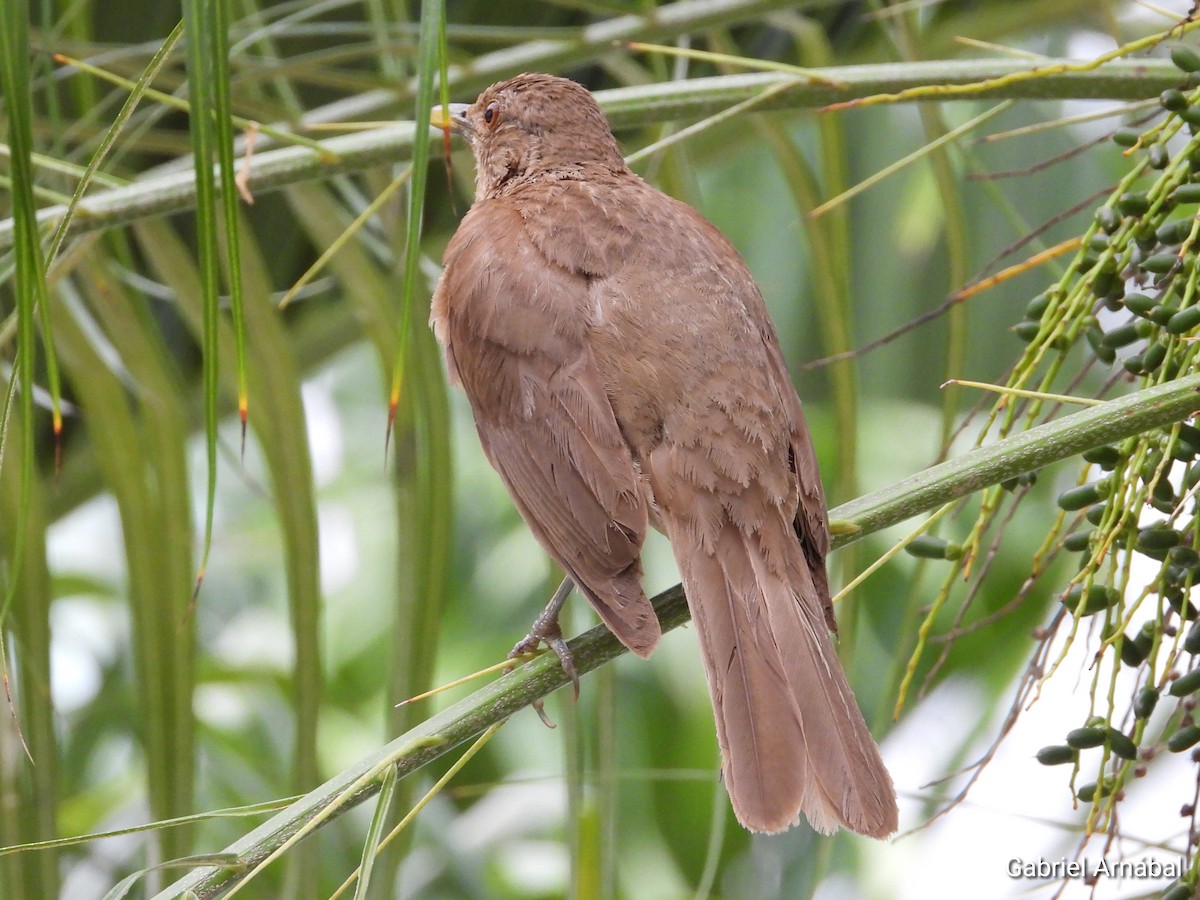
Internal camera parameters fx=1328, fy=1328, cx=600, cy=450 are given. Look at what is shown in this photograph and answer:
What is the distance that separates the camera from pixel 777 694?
1.68m

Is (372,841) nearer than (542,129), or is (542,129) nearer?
(372,841)

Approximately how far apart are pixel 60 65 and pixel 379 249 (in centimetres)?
75

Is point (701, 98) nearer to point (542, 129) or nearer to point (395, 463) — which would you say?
point (395, 463)

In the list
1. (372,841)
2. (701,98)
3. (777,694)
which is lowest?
(372,841)

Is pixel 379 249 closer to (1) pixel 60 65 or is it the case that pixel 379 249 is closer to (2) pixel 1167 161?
(1) pixel 60 65

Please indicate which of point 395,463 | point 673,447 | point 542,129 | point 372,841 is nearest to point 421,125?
point 372,841

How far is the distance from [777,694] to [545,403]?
609mm

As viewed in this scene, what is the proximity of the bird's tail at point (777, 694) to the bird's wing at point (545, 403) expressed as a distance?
0.37 ft

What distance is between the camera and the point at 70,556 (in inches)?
212

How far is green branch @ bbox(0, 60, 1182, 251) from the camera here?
1.62 meters

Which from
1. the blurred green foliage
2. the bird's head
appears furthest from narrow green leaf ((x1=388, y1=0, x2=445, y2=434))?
the bird's head

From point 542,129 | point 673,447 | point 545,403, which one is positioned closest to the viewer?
point 673,447

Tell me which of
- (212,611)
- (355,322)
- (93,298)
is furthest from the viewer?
(212,611)

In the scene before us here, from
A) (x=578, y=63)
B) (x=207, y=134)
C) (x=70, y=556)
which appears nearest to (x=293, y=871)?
(x=207, y=134)
